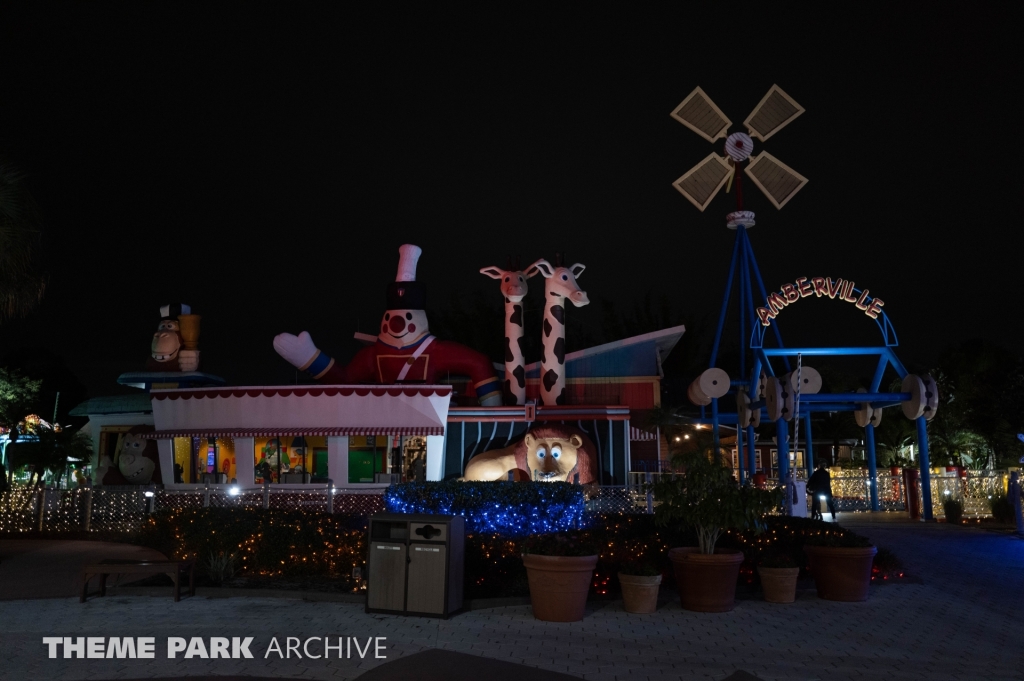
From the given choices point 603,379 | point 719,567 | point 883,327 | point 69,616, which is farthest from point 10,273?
point 883,327

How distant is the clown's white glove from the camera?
2456 cm

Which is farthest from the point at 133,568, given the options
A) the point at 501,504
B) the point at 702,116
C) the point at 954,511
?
the point at 702,116

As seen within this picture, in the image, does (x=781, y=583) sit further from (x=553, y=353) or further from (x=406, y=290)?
(x=406, y=290)

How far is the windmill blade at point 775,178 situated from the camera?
26516 mm

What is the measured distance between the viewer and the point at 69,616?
991cm

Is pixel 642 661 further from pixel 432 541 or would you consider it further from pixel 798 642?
pixel 432 541

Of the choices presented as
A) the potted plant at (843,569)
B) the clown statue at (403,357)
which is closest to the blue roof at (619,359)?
the clown statue at (403,357)

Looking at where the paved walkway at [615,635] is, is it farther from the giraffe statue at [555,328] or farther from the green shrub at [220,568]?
the giraffe statue at [555,328]

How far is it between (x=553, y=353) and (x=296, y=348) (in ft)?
24.4

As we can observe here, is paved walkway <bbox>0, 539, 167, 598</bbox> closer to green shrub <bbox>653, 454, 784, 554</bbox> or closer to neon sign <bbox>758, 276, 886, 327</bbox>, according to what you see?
green shrub <bbox>653, 454, 784, 554</bbox>

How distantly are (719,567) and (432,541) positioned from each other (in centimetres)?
337

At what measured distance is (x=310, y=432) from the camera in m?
22.3

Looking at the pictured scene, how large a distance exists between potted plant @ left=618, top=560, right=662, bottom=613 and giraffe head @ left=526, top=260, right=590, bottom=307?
14.9m

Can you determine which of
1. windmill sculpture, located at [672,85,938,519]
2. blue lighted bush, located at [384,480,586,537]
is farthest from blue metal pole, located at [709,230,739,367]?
blue lighted bush, located at [384,480,586,537]
